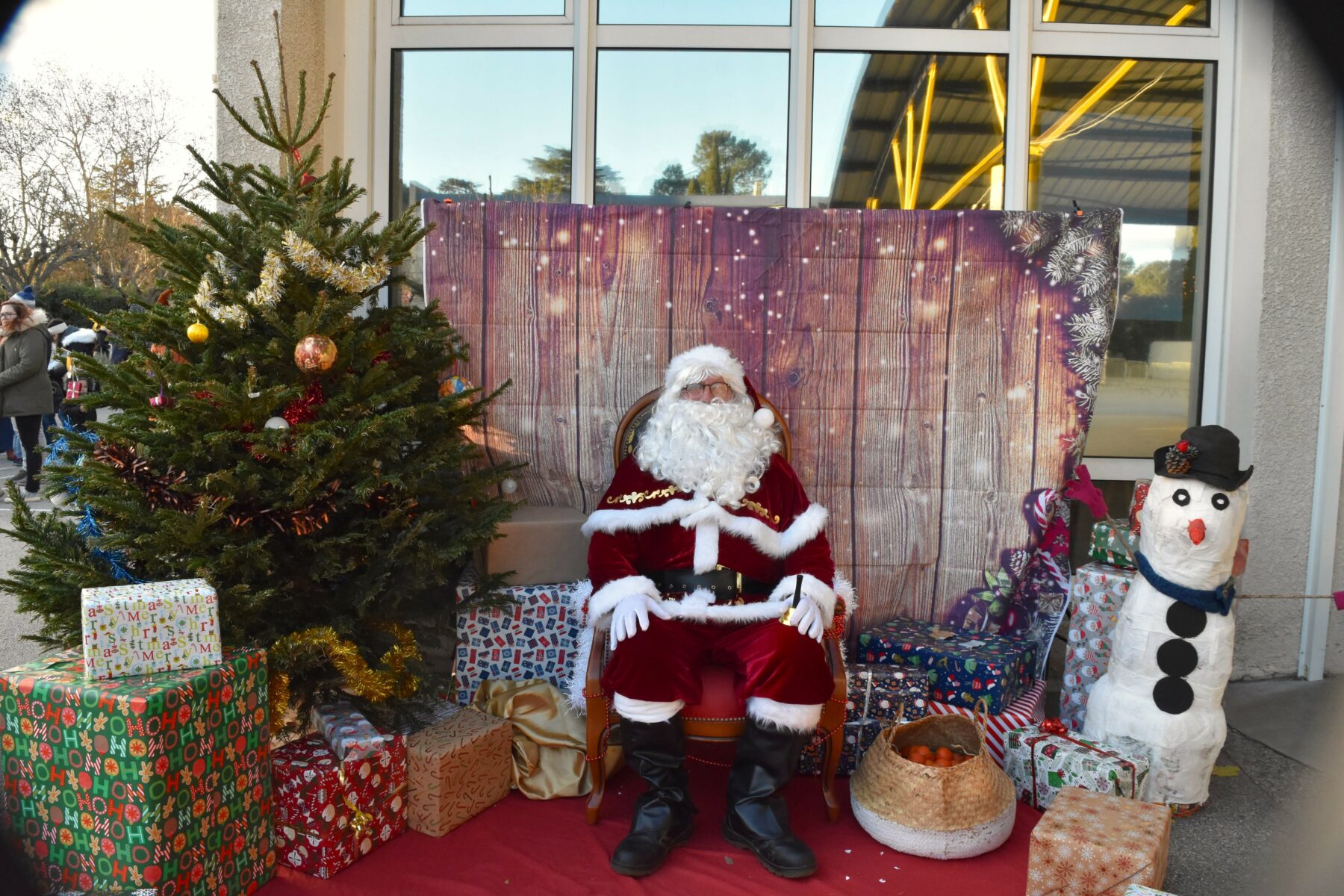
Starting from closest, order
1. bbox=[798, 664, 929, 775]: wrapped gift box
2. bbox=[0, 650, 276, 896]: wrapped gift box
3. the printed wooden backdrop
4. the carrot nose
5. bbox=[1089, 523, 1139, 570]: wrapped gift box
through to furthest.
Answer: bbox=[0, 650, 276, 896]: wrapped gift box, the carrot nose, bbox=[798, 664, 929, 775]: wrapped gift box, bbox=[1089, 523, 1139, 570]: wrapped gift box, the printed wooden backdrop

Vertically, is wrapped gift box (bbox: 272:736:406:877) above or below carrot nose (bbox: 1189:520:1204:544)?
below

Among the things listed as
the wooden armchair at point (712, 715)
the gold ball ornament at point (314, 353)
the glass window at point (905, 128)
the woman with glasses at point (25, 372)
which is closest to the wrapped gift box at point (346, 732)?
the wooden armchair at point (712, 715)

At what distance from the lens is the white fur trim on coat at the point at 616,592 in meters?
2.83

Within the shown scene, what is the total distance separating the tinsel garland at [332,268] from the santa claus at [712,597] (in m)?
1.00

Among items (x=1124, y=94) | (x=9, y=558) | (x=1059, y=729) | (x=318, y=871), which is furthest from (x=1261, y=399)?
(x=9, y=558)

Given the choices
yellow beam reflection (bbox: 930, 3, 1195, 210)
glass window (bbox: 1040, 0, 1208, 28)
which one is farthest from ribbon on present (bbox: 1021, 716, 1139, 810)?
glass window (bbox: 1040, 0, 1208, 28)

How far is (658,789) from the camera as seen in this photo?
2.69m

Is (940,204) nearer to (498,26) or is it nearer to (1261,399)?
(1261,399)

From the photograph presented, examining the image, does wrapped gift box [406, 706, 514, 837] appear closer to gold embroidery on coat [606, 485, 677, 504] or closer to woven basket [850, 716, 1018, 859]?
gold embroidery on coat [606, 485, 677, 504]

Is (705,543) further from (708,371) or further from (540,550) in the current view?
(540,550)

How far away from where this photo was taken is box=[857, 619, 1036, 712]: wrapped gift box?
10.7 feet

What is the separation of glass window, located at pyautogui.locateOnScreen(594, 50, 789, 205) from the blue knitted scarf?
2.28 meters

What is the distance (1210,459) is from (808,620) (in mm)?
1306

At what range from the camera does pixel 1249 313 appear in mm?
3986
